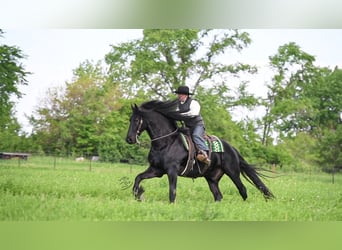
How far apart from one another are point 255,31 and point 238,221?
2.59 m

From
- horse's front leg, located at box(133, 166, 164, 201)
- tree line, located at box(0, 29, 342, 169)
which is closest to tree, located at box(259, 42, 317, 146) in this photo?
tree line, located at box(0, 29, 342, 169)

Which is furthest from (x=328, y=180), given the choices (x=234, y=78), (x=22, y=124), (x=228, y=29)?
(x=22, y=124)

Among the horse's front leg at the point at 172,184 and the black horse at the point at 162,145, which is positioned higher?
the black horse at the point at 162,145

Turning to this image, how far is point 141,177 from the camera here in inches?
294

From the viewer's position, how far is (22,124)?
8039 mm

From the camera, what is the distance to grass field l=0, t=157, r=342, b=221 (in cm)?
690

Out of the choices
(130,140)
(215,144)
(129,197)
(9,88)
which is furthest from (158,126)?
(9,88)

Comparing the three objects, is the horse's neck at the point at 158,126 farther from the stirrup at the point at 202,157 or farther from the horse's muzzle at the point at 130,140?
the stirrup at the point at 202,157

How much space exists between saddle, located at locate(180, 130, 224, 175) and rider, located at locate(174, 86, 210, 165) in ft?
0.21

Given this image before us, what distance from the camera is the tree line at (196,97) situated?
8.11 metres

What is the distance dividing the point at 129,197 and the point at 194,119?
1.29 metres

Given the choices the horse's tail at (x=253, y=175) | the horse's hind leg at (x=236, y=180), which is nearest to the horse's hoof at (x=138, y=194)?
the horse's hind leg at (x=236, y=180)

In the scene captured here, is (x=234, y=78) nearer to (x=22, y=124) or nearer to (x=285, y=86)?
(x=285, y=86)

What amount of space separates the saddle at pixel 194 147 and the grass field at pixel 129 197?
37 cm
